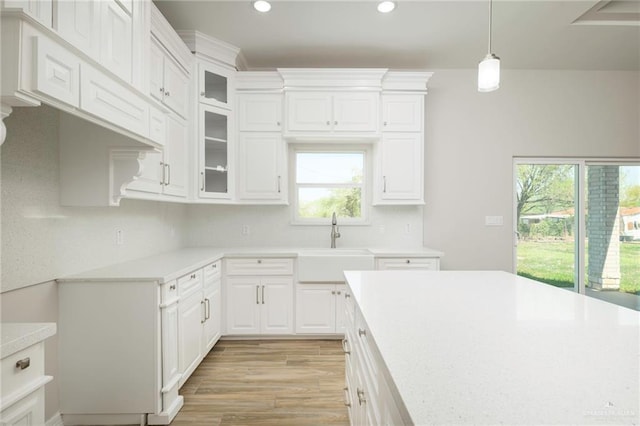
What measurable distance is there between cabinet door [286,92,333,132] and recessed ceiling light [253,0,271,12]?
85 centimetres

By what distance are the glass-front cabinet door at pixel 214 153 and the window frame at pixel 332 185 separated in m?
0.76

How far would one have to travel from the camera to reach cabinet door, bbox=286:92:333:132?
3328mm

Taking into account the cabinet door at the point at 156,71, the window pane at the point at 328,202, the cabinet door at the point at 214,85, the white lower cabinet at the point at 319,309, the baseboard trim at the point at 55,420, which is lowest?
the baseboard trim at the point at 55,420

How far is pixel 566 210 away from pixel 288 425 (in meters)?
3.92

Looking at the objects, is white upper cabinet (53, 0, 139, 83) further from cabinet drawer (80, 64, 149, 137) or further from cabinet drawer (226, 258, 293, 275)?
cabinet drawer (226, 258, 293, 275)

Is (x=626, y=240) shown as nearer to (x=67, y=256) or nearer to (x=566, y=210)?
(x=566, y=210)

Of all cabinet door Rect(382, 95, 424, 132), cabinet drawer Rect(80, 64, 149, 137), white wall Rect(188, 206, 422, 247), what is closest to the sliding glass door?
white wall Rect(188, 206, 422, 247)

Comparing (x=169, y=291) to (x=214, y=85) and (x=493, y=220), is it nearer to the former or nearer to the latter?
(x=214, y=85)

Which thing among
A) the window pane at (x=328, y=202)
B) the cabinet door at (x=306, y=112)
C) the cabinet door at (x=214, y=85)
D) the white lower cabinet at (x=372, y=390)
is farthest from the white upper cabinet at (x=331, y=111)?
the white lower cabinet at (x=372, y=390)

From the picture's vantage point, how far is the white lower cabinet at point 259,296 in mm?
3123

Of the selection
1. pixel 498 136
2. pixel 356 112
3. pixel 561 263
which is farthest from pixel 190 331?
pixel 561 263

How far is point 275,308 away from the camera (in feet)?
10.3

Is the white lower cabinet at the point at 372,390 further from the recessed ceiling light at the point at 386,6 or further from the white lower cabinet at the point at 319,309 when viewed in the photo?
the recessed ceiling light at the point at 386,6

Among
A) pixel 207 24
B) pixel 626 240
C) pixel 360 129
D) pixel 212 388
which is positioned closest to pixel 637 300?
pixel 626 240
